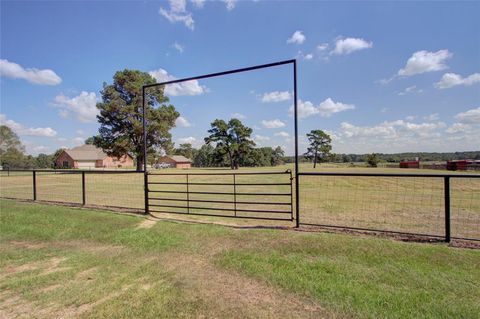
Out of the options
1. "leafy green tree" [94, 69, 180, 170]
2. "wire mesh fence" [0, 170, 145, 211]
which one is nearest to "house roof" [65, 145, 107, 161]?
"leafy green tree" [94, 69, 180, 170]

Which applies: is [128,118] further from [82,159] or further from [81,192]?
[82,159]

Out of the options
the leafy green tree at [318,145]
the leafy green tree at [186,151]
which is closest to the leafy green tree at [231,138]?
the leafy green tree at [318,145]

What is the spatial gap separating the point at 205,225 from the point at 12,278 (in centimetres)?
345

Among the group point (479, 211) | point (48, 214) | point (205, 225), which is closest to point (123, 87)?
point (48, 214)

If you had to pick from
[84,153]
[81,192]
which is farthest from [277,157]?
[81,192]

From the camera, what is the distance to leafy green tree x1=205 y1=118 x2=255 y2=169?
50812mm

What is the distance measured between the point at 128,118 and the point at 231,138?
2133 cm

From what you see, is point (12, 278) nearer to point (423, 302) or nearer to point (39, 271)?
point (39, 271)

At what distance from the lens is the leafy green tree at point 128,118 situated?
1329 inches

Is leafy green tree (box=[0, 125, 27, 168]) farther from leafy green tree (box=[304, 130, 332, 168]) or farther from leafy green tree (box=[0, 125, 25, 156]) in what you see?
leafy green tree (box=[304, 130, 332, 168])

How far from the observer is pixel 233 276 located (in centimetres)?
379

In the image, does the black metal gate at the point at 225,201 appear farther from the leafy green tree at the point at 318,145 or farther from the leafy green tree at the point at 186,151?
the leafy green tree at the point at 186,151

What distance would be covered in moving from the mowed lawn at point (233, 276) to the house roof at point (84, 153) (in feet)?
222

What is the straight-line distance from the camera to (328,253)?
174 inches
